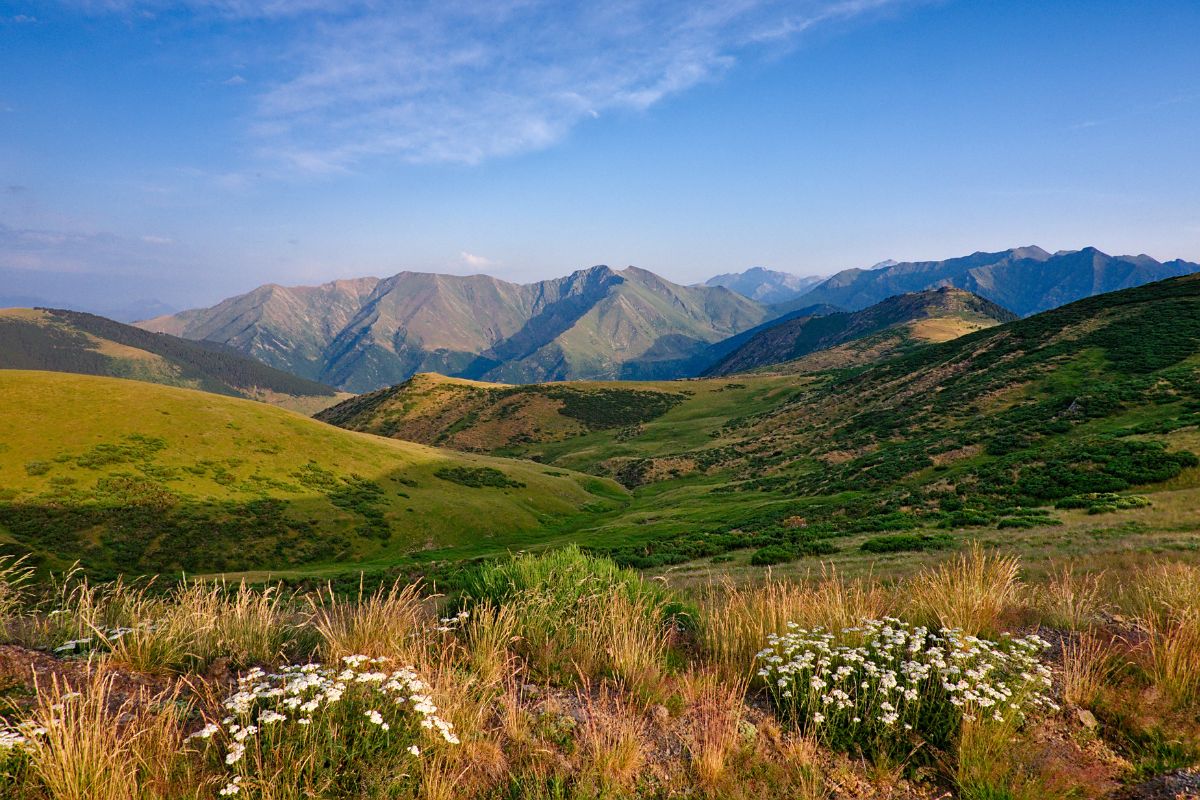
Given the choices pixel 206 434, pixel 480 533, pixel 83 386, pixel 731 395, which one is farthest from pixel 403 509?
pixel 731 395

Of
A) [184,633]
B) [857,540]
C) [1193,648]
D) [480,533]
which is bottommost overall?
[480,533]

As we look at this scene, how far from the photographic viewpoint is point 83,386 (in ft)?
183

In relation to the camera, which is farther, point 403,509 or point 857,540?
point 403,509

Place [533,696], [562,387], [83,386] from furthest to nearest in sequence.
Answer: [562,387]
[83,386]
[533,696]

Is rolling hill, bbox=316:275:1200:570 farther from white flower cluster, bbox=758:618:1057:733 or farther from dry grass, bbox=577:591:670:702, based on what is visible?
dry grass, bbox=577:591:670:702

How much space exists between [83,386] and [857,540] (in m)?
74.3

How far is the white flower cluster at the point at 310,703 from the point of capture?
4.40 m

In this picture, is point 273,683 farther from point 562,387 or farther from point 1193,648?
point 562,387

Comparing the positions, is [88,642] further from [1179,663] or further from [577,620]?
[1179,663]

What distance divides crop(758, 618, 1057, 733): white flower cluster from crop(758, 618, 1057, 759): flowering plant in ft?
0.03

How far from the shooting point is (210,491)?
4478cm

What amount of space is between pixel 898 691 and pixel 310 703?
5918 millimetres

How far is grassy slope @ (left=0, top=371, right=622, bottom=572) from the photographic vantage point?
37.8m

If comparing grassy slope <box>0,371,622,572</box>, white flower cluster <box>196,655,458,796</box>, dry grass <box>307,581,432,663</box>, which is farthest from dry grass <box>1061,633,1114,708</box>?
grassy slope <box>0,371,622,572</box>
